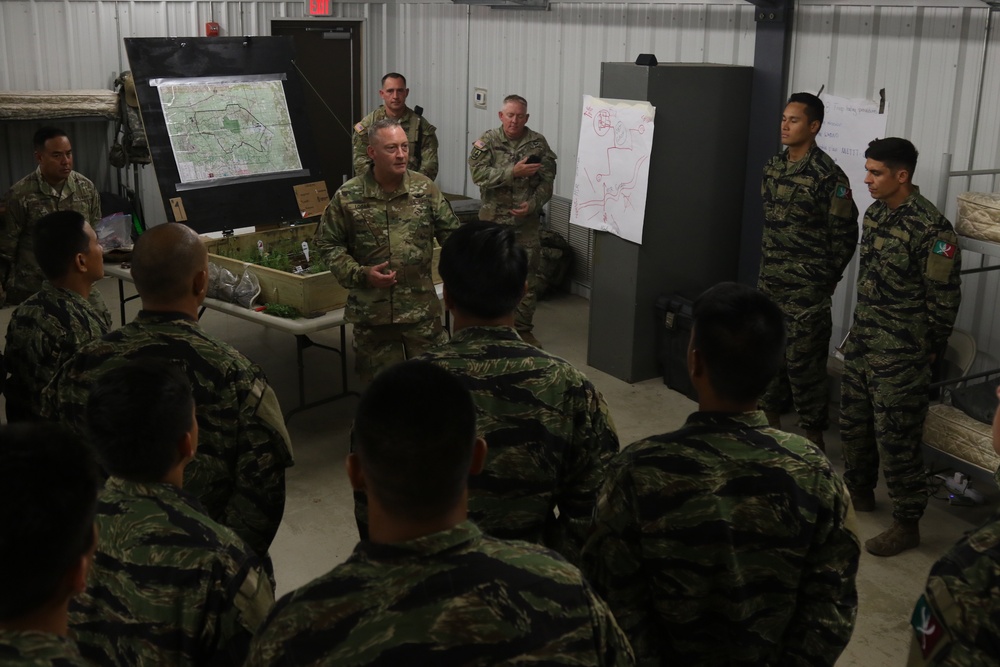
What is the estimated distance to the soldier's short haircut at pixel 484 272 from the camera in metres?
2.55

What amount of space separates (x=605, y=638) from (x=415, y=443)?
0.42m

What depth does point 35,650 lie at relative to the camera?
1363mm

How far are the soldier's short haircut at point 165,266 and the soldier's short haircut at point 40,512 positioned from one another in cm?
132

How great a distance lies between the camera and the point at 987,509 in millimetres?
Answer: 4848

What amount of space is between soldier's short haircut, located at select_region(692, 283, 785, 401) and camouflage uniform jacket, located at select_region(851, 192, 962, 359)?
8.39 ft

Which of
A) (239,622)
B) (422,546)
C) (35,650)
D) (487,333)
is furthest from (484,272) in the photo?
(35,650)

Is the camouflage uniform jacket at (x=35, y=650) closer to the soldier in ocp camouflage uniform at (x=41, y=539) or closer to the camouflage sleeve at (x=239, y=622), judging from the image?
the soldier in ocp camouflage uniform at (x=41, y=539)

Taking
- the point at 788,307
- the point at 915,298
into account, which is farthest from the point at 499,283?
the point at 788,307

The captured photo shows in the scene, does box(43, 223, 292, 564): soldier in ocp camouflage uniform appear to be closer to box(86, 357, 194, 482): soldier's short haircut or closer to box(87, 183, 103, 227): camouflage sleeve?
box(86, 357, 194, 482): soldier's short haircut

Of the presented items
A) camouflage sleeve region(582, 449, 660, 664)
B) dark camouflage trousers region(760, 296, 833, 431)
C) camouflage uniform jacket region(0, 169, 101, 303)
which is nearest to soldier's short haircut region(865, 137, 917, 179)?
dark camouflage trousers region(760, 296, 833, 431)

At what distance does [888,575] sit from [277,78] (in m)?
5.08

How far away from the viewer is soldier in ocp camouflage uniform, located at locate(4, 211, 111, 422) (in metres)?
3.51

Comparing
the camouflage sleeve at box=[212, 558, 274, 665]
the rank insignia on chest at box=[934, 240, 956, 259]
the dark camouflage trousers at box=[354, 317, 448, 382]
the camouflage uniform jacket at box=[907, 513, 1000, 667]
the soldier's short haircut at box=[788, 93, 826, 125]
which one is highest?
the soldier's short haircut at box=[788, 93, 826, 125]

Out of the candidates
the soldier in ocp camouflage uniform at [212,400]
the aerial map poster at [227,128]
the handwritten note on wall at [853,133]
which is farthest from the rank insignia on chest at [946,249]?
the aerial map poster at [227,128]
